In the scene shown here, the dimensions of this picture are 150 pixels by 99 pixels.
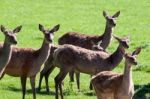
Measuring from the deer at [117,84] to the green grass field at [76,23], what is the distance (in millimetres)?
2481

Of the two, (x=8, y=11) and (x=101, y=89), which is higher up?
(x=8, y=11)

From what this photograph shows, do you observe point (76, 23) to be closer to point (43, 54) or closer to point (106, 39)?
point (106, 39)

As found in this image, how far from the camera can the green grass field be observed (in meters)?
18.0

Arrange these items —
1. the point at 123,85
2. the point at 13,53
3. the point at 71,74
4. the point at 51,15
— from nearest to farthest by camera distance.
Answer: the point at 123,85, the point at 13,53, the point at 71,74, the point at 51,15

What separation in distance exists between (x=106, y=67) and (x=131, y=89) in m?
4.19

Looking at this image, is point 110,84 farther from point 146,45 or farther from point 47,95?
point 146,45

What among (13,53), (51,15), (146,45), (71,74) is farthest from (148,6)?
(13,53)

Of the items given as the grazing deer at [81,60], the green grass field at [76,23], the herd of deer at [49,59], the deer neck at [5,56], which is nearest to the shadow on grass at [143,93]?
the green grass field at [76,23]

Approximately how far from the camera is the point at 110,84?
1344 centimetres

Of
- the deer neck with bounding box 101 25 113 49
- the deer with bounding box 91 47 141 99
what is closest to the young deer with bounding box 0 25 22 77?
the deer with bounding box 91 47 141 99

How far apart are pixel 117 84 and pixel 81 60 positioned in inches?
148

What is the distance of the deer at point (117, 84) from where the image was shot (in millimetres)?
13125

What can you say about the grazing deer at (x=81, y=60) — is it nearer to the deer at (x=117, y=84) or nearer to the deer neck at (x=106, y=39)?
the deer at (x=117, y=84)

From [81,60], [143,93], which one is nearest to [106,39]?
[81,60]
